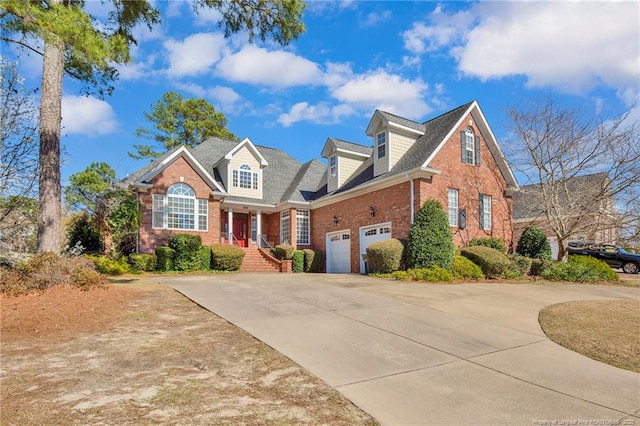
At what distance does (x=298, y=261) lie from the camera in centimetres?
2047

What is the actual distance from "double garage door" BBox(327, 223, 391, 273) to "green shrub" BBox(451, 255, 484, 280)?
10.5 feet

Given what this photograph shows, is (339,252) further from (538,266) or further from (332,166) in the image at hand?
(538,266)

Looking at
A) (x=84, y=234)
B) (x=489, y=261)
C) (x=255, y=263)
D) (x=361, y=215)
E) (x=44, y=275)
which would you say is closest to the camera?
(x=44, y=275)

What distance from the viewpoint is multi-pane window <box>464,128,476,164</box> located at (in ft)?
60.0

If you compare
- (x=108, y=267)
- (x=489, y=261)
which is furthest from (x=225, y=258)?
(x=489, y=261)

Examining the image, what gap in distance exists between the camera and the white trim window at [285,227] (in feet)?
73.4

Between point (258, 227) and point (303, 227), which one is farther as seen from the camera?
point (258, 227)

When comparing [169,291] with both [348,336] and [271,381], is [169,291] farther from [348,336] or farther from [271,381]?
[271,381]

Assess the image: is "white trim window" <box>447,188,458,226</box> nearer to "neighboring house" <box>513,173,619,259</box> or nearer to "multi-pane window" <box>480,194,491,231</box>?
"multi-pane window" <box>480,194,491,231</box>

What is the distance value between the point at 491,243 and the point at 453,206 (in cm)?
268

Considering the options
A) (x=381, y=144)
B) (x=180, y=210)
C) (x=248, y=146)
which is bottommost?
(x=180, y=210)

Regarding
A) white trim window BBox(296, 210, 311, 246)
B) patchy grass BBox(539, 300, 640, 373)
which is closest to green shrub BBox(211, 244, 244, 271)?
white trim window BBox(296, 210, 311, 246)

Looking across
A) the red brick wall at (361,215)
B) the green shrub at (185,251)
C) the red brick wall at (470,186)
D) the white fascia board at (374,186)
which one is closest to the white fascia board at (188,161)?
the green shrub at (185,251)

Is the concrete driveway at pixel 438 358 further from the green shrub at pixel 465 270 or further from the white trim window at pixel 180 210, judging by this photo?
the white trim window at pixel 180 210
